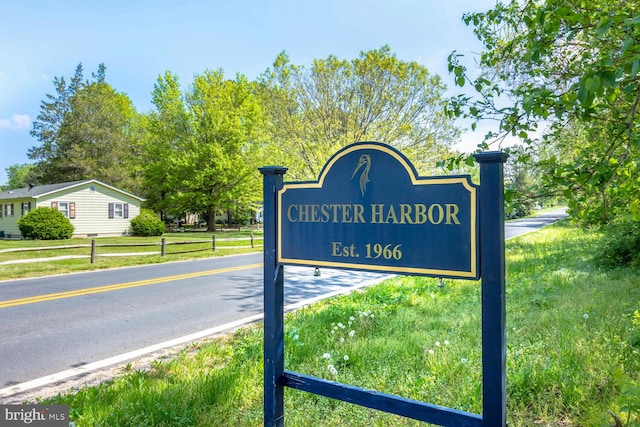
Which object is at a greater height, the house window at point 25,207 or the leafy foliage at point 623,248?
the house window at point 25,207

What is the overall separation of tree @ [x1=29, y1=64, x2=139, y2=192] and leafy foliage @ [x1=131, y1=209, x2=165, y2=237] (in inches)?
430

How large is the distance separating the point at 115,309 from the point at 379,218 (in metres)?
6.43

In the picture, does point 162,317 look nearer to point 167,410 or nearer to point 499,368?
point 167,410

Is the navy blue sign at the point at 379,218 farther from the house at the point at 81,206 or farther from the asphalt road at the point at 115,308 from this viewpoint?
the house at the point at 81,206

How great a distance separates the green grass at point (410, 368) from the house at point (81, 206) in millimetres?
26597

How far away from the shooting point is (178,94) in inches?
1303

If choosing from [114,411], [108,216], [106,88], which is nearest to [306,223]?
[114,411]

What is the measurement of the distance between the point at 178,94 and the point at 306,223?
33.8m

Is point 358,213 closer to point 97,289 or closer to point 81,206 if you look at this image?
point 97,289

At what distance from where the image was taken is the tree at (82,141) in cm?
3869

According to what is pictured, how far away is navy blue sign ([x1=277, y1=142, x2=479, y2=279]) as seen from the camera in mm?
2191

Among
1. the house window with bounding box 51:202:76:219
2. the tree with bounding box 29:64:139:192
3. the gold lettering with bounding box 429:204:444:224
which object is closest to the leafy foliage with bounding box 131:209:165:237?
the house window with bounding box 51:202:76:219

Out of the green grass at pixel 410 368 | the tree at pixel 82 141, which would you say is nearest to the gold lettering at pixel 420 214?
the green grass at pixel 410 368

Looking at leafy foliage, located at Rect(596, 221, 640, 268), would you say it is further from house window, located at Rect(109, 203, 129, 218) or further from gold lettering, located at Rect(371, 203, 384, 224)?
house window, located at Rect(109, 203, 129, 218)
